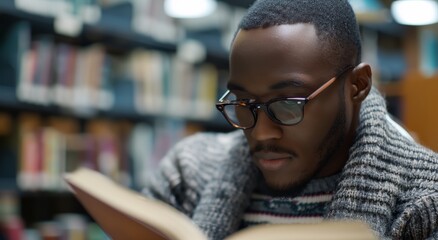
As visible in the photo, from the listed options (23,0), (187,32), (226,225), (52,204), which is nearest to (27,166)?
(52,204)

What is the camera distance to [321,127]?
3.32 ft

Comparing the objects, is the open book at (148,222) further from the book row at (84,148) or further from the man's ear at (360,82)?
the book row at (84,148)

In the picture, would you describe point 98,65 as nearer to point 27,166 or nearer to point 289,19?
point 27,166

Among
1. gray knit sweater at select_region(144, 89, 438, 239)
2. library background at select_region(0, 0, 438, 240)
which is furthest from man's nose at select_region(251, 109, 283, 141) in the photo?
library background at select_region(0, 0, 438, 240)

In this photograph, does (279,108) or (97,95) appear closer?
(279,108)

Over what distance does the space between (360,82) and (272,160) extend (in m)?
0.20

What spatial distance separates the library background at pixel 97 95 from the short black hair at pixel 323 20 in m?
0.99

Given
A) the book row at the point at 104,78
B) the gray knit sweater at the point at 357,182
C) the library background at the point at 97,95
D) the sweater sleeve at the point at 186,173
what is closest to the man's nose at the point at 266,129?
the gray knit sweater at the point at 357,182

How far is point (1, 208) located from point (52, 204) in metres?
0.54

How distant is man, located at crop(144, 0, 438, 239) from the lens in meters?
0.99

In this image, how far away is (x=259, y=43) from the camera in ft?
3.34

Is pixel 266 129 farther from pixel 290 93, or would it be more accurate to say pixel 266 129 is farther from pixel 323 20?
pixel 323 20

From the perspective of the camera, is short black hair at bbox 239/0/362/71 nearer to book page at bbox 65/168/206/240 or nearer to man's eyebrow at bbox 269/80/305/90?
man's eyebrow at bbox 269/80/305/90

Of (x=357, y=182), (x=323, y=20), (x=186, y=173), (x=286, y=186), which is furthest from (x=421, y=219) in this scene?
(x=186, y=173)
